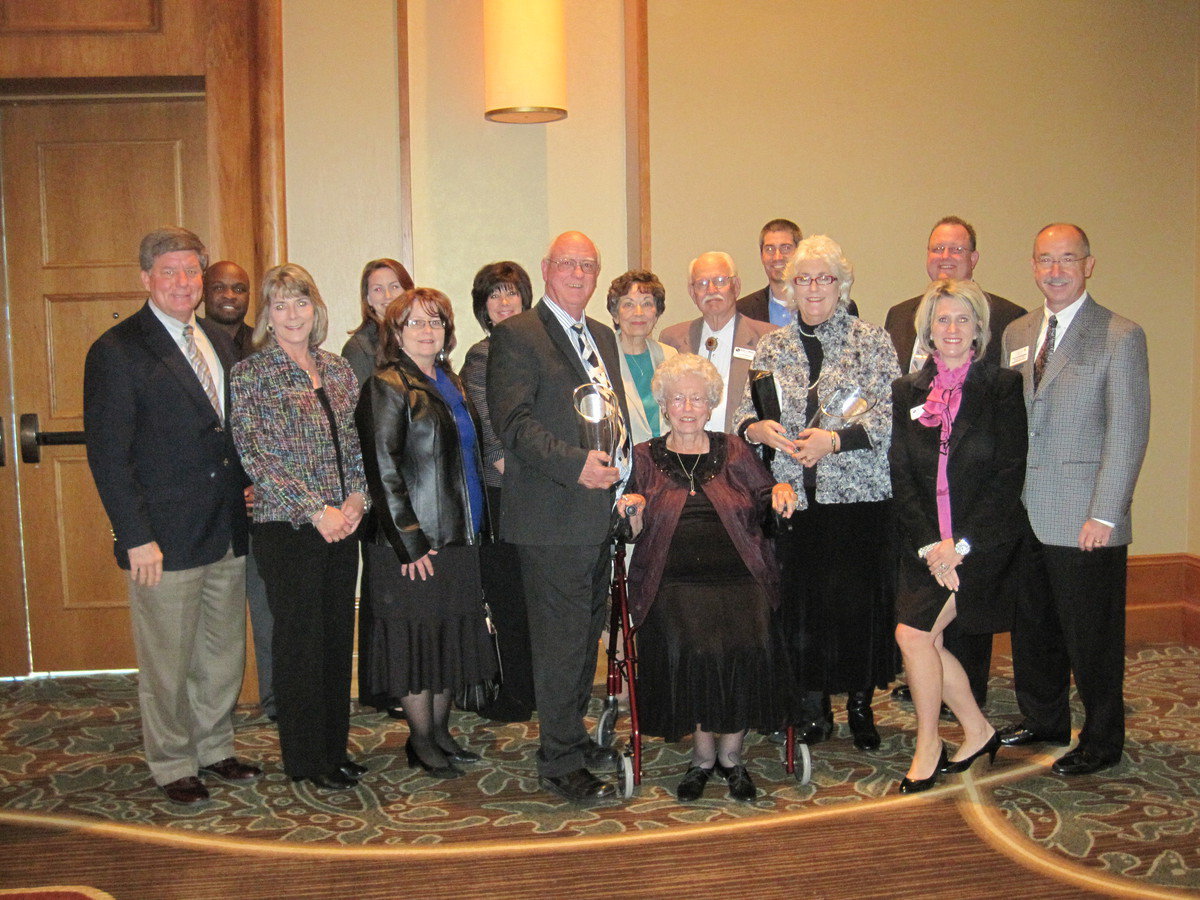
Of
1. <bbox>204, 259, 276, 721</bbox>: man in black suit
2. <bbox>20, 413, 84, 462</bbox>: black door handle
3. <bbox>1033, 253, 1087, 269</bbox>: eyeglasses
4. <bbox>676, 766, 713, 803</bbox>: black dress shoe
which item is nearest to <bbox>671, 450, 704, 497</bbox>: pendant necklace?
<bbox>676, 766, 713, 803</bbox>: black dress shoe

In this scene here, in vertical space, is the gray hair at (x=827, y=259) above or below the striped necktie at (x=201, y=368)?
above

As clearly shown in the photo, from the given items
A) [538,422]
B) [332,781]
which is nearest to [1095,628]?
[538,422]

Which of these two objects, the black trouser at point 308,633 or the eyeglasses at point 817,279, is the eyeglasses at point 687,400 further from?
the black trouser at point 308,633

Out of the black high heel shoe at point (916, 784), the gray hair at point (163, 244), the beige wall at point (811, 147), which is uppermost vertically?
the beige wall at point (811, 147)

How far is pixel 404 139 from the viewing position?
504 centimetres

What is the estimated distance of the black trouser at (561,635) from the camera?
138 inches

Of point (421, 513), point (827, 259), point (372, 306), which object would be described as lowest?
point (421, 513)

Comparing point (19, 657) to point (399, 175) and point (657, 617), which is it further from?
point (657, 617)

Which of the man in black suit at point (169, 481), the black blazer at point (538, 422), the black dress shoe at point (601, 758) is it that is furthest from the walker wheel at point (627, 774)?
the man in black suit at point (169, 481)

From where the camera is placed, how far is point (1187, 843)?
315cm

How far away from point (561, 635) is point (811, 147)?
292 centimetres

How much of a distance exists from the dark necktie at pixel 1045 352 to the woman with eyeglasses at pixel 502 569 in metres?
1.87

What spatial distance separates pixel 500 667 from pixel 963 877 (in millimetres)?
1603

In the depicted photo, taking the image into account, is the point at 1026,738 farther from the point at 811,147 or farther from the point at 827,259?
the point at 811,147
